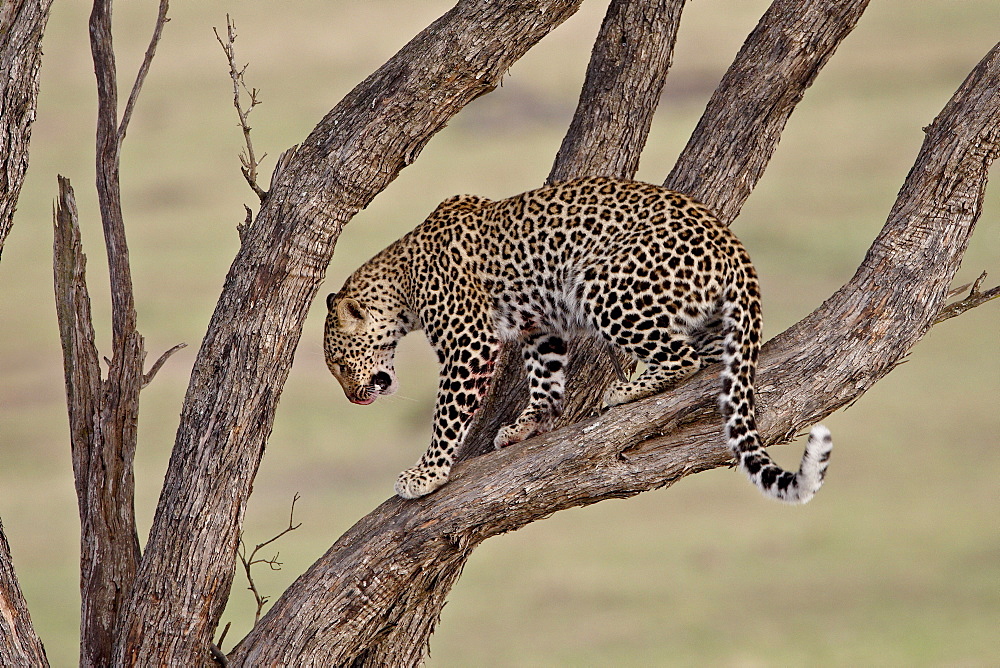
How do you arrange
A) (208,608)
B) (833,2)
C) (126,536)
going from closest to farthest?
(208,608) < (126,536) < (833,2)

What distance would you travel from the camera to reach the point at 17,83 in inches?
196

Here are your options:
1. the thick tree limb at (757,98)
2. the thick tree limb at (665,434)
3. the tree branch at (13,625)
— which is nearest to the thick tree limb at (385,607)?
the thick tree limb at (665,434)

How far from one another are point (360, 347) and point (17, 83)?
198 cm

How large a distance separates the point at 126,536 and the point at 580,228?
2633 mm

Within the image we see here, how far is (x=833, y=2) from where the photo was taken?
6211 mm

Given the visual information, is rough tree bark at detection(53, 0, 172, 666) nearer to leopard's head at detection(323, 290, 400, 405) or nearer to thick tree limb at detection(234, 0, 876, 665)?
thick tree limb at detection(234, 0, 876, 665)

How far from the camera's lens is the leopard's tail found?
14.5 ft

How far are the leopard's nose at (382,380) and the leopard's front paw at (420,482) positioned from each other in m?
0.76

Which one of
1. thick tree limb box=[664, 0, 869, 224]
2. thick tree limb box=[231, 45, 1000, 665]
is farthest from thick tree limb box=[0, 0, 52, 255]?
thick tree limb box=[664, 0, 869, 224]

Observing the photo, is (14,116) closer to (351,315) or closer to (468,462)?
(351,315)

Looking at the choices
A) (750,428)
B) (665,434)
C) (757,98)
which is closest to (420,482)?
(665,434)

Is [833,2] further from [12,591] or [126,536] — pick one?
[12,591]

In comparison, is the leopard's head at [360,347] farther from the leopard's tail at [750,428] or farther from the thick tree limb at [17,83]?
the leopard's tail at [750,428]

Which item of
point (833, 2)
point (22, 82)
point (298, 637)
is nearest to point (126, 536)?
point (298, 637)
